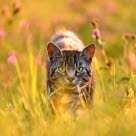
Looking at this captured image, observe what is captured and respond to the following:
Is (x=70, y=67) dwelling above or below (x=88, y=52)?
below

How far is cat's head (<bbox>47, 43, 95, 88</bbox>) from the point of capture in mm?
5742

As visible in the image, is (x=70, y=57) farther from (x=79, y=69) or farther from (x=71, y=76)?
(x=71, y=76)


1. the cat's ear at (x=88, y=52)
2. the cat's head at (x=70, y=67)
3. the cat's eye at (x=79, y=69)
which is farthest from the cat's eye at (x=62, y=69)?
the cat's ear at (x=88, y=52)

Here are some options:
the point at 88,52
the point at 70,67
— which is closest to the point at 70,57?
the point at 70,67

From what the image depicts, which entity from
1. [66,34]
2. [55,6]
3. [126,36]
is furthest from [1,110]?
[55,6]

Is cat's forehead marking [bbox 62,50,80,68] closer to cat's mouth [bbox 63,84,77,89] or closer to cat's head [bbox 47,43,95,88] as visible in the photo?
cat's head [bbox 47,43,95,88]

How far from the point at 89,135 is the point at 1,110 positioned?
49.7 inches

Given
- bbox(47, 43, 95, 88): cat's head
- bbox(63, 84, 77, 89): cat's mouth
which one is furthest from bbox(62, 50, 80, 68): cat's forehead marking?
bbox(63, 84, 77, 89): cat's mouth

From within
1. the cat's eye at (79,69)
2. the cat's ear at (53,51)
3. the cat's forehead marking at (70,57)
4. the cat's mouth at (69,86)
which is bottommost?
the cat's mouth at (69,86)

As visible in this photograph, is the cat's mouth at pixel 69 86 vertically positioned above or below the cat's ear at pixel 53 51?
below

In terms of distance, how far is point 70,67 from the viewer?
5.80 m

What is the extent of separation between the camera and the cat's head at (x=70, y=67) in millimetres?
5742

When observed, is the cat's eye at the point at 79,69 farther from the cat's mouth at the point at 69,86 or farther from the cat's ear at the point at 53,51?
the cat's ear at the point at 53,51

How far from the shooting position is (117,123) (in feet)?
14.3
